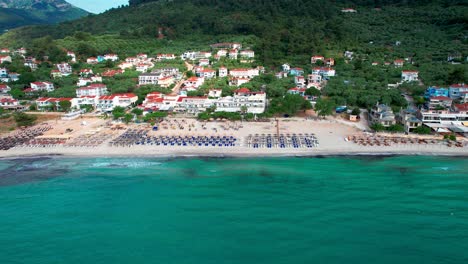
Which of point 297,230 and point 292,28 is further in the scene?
point 292,28

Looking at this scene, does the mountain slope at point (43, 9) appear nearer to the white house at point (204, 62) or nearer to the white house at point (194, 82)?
the white house at point (204, 62)

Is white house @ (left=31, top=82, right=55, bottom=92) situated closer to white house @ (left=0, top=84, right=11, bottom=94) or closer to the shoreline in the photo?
white house @ (left=0, top=84, right=11, bottom=94)

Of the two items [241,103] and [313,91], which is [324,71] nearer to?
[313,91]

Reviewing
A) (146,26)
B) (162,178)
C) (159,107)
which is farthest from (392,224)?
(146,26)

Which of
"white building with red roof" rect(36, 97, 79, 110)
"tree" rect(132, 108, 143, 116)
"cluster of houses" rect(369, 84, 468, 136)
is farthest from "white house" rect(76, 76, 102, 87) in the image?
"cluster of houses" rect(369, 84, 468, 136)

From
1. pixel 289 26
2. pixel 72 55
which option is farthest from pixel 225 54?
pixel 72 55

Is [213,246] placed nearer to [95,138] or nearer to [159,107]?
[95,138]
